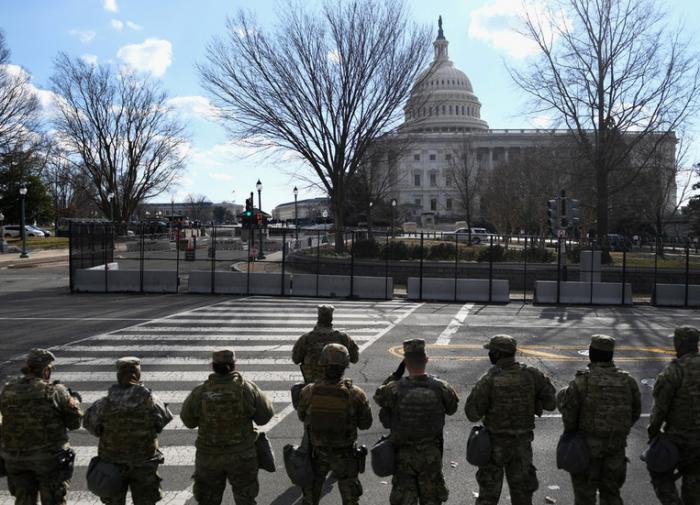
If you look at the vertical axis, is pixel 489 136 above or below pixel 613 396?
above

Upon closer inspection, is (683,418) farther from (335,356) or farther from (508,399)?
(335,356)

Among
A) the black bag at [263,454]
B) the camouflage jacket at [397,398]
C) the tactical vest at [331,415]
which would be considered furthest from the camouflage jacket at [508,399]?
the black bag at [263,454]

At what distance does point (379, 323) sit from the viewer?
1658cm

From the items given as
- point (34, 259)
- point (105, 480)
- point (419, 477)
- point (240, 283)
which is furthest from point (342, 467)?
point (34, 259)

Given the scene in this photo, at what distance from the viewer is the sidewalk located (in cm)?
3621

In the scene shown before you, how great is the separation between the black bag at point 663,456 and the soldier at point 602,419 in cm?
25

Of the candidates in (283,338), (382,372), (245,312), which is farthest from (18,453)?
(245,312)

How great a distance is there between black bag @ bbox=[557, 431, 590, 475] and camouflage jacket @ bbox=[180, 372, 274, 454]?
2493mm

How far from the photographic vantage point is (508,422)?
5324 mm

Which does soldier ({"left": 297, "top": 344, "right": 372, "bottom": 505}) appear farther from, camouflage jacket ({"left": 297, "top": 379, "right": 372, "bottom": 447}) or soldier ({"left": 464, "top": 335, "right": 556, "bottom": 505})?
soldier ({"left": 464, "top": 335, "right": 556, "bottom": 505})

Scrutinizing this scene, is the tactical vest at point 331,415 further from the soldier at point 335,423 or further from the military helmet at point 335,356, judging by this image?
the military helmet at point 335,356

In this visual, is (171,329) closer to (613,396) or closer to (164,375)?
(164,375)

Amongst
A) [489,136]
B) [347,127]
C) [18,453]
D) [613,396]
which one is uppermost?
[489,136]

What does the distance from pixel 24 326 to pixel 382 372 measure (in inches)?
380
